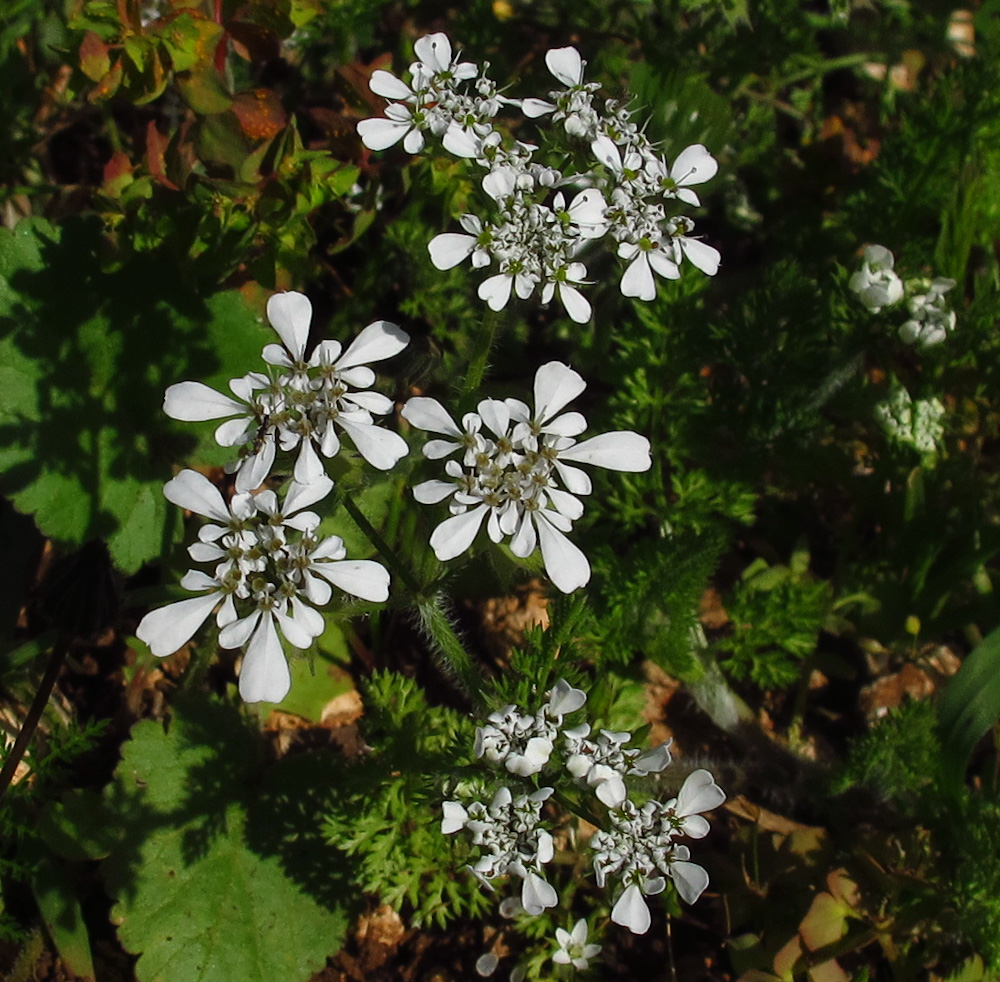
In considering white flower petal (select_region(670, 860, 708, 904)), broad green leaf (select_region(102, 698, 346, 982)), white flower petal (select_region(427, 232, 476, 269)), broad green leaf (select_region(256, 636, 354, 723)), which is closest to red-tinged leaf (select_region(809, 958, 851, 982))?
white flower petal (select_region(670, 860, 708, 904))

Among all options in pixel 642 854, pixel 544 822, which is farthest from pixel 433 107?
pixel 642 854

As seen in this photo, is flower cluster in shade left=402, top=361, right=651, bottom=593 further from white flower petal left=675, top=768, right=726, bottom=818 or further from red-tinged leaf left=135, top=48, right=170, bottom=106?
red-tinged leaf left=135, top=48, right=170, bottom=106

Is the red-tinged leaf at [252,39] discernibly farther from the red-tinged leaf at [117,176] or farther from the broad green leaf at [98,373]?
the broad green leaf at [98,373]

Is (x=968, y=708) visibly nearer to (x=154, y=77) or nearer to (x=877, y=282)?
(x=877, y=282)

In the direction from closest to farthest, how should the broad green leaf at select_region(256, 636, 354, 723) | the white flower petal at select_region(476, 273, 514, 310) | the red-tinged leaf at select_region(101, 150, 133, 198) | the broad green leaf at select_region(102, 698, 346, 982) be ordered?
1. the white flower petal at select_region(476, 273, 514, 310)
2. the broad green leaf at select_region(102, 698, 346, 982)
3. the red-tinged leaf at select_region(101, 150, 133, 198)
4. the broad green leaf at select_region(256, 636, 354, 723)

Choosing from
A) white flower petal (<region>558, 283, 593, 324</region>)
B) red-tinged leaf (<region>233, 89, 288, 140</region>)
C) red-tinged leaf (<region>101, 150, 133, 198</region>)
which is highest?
white flower petal (<region>558, 283, 593, 324</region>)

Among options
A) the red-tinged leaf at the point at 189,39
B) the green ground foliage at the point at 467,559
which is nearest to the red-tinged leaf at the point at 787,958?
the green ground foliage at the point at 467,559
